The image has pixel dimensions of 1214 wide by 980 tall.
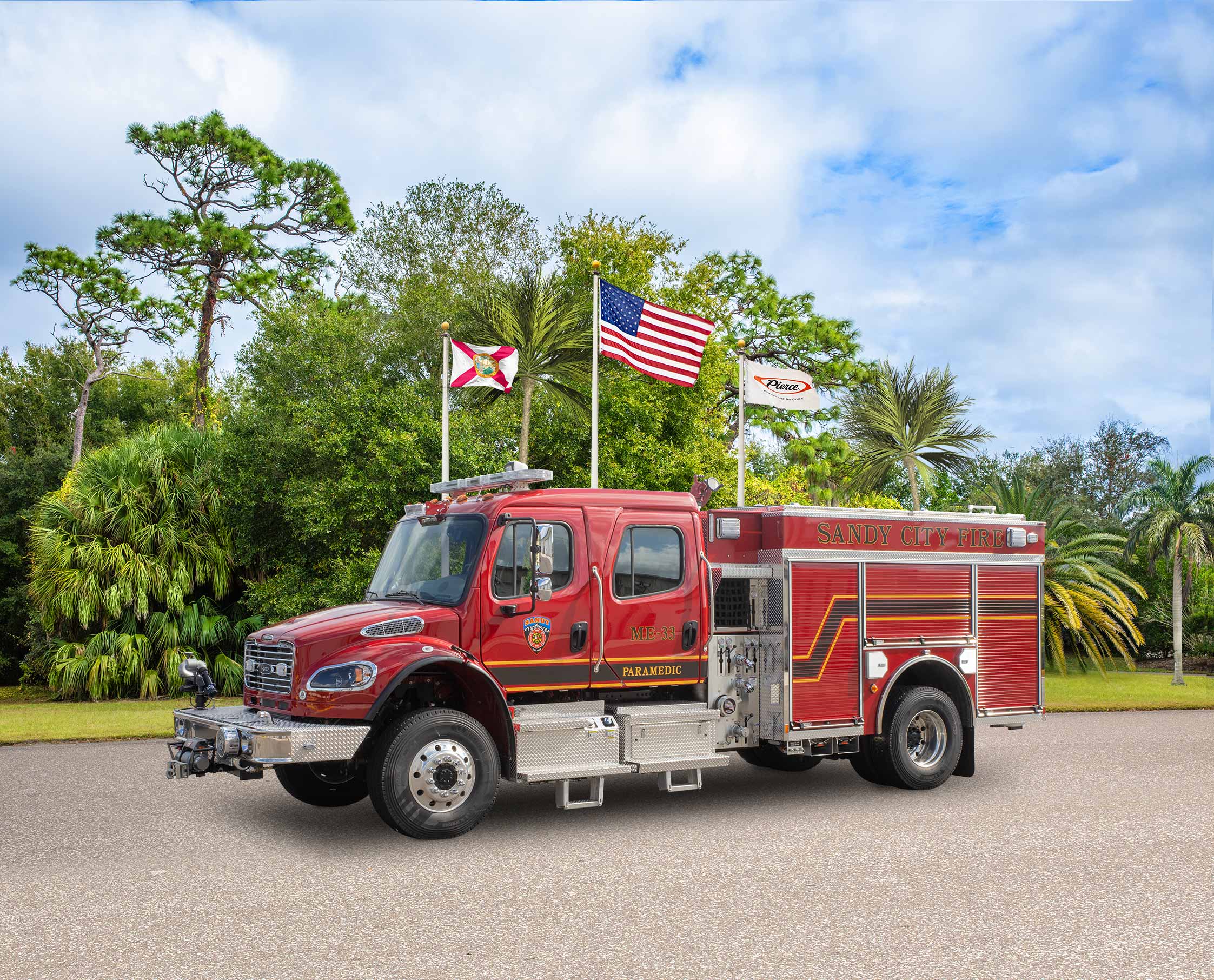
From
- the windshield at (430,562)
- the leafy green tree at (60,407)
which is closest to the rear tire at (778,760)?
the windshield at (430,562)

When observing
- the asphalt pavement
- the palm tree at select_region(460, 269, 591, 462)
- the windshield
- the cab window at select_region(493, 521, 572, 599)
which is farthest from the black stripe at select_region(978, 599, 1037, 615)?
the palm tree at select_region(460, 269, 591, 462)

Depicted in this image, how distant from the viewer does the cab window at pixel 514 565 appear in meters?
8.71

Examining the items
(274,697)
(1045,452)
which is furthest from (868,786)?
(1045,452)

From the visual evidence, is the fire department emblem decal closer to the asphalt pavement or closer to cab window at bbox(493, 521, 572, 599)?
cab window at bbox(493, 521, 572, 599)

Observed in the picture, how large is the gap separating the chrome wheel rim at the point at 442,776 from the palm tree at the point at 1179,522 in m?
21.4

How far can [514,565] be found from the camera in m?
8.77

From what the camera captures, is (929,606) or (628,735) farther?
(929,606)

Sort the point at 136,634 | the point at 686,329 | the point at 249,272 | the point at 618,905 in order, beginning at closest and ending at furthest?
the point at 618,905 → the point at 686,329 → the point at 136,634 → the point at 249,272

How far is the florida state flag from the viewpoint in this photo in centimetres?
1552

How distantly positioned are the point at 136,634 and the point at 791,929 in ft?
55.9

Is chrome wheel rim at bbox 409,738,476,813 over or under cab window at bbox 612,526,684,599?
under

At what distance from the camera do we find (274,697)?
8.45m

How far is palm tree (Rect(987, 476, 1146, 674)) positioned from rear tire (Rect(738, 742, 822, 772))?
544 inches

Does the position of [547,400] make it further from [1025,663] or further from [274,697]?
[274,697]
